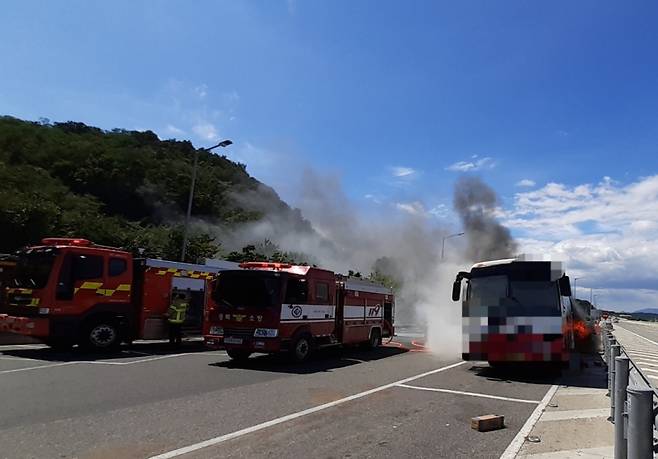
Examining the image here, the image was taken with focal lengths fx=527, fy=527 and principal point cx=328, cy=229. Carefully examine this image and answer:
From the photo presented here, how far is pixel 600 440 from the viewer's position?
620 cm

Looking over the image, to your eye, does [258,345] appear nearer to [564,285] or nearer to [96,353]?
[96,353]

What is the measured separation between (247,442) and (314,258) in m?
50.5

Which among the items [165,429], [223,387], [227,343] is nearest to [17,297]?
[227,343]

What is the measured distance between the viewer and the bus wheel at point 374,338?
56.3 feet

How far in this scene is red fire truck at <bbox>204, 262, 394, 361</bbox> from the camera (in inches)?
471

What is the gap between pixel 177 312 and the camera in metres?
14.8

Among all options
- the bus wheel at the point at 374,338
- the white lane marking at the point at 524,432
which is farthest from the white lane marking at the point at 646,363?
the white lane marking at the point at 524,432

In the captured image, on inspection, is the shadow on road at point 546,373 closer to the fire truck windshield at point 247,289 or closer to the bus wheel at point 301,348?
the bus wheel at point 301,348

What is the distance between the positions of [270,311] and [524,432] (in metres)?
6.63

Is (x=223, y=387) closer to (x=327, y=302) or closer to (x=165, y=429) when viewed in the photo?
(x=165, y=429)

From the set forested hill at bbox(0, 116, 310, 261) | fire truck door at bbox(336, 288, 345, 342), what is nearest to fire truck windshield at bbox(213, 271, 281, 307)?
fire truck door at bbox(336, 288, 345, 342)

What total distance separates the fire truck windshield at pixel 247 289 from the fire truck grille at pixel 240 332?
56 cm

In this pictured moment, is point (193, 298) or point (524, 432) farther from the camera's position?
point (193, 298)

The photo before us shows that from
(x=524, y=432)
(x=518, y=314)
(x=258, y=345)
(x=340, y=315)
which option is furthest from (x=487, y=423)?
(x=340, y=315)
